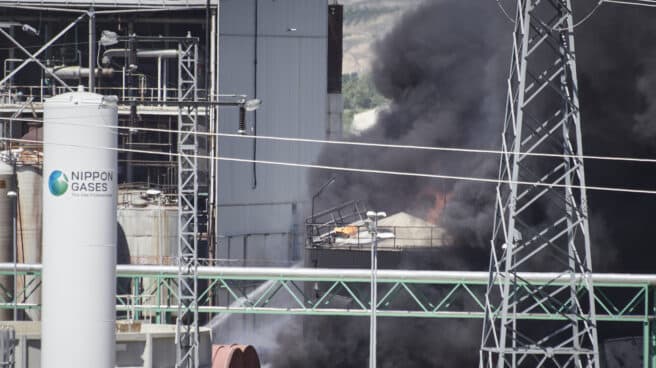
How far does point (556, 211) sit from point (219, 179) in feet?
46.4

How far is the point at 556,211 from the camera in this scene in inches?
1989

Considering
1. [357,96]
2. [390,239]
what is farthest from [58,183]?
[357,96]

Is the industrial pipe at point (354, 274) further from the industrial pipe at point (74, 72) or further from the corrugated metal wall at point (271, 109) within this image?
the industrial pipe at point (74, 72)

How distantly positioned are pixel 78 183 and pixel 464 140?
111 ft

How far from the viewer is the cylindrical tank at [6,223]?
50.0 meters

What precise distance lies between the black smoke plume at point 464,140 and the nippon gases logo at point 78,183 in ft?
93.3

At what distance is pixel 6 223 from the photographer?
50562 millimetres

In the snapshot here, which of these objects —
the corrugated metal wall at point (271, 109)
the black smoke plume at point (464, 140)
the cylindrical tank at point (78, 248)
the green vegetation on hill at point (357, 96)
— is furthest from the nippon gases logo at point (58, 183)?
the green vegetation on hill at point (357, 96)

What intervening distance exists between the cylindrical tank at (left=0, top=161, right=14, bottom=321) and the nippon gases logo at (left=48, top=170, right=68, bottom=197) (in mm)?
25689

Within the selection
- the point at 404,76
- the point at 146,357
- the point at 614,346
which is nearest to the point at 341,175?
the point at 404,76

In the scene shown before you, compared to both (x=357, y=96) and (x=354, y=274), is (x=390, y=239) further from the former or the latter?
(x=357, y=96)

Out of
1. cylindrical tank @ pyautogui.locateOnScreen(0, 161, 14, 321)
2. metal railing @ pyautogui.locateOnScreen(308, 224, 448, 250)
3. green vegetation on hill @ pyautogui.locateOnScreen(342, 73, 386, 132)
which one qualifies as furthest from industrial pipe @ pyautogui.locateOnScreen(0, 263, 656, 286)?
green vegetation on hill @ pyautogui.locateOnScreen(342, 73, 386, 132)

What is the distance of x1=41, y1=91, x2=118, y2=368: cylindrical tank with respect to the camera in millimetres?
24797

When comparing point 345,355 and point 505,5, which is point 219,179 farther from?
point 505,5
